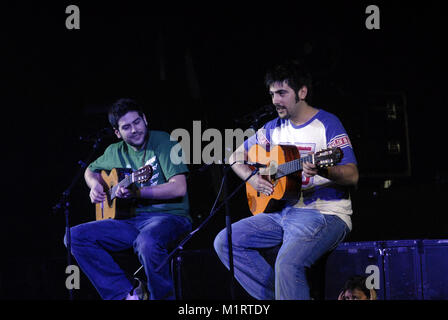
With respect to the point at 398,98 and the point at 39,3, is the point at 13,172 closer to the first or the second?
the point at 39,3

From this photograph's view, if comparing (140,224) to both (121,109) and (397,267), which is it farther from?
(397,267)

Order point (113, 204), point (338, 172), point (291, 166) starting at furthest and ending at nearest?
point (113, 204)
point (291, 166)
point (338, 172)

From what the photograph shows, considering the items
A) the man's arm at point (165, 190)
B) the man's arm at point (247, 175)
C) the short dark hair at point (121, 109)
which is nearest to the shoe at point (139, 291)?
the man's arm at point (165, 190)

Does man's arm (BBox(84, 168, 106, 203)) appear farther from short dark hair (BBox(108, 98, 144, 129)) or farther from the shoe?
the shoe

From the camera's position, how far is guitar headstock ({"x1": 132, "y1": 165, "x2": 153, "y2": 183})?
3.78 meters

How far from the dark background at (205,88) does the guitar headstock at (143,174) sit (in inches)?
63.6

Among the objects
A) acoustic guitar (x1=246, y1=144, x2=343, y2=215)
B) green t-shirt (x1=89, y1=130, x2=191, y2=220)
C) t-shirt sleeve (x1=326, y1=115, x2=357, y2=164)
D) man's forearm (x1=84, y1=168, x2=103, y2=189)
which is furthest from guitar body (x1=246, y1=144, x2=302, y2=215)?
man's forearm (x1=84, y1=168, x2=103, y2=189)

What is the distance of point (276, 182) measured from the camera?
3.64 meters

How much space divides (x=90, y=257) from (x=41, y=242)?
190 centimetres

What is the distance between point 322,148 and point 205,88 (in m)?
3.01

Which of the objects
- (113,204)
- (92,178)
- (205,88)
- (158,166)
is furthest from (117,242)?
(205,88)
